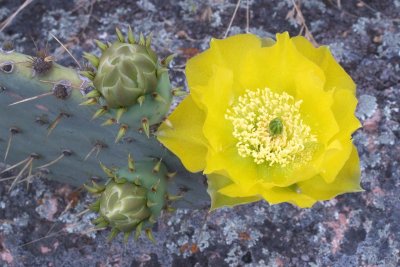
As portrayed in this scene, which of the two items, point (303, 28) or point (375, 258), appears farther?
point (303, 28)

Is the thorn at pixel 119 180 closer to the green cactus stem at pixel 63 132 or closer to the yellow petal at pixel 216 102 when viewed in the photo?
the green cactus stem at pixel 63 132

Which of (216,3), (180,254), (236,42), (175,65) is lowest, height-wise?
(180,254)

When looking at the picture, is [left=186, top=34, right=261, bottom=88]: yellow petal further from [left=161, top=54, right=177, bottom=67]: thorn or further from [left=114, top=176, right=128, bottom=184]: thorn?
[left=114, top=176, right=128, bottom=184]: thorn

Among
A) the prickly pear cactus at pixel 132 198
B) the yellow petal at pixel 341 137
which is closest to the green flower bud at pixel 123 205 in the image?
the prickly pear cactus at pixel 132 198

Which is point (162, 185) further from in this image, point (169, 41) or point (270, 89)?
point (169, 41)

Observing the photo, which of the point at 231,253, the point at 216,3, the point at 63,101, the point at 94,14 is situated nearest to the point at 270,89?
the point at 63,101

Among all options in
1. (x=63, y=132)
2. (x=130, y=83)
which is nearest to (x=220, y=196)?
(x=130, y=83)
